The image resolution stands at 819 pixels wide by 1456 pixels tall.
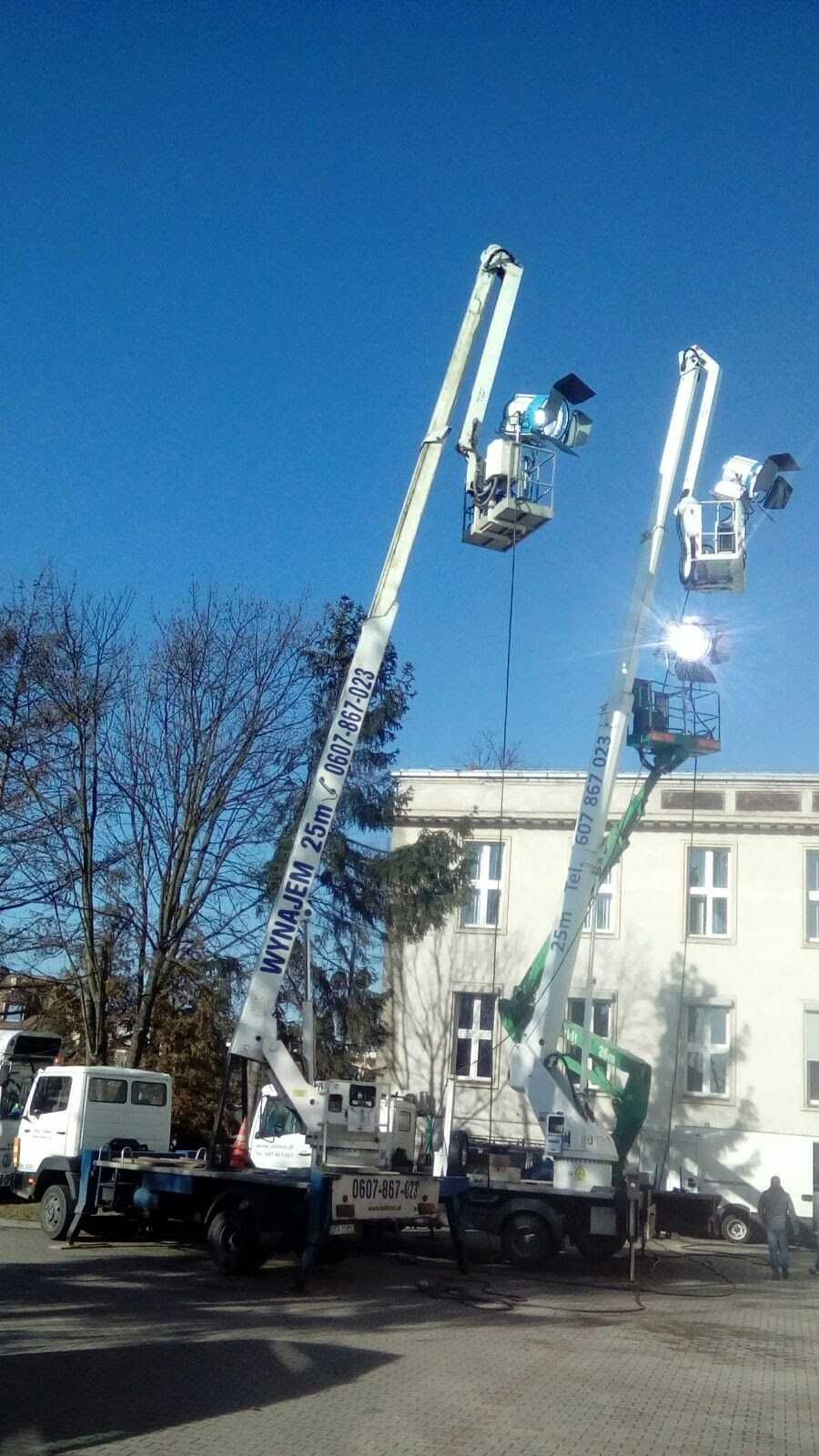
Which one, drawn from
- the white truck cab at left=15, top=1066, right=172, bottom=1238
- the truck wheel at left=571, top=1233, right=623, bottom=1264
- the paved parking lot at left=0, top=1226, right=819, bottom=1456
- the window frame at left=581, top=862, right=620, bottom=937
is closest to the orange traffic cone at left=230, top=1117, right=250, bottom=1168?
the white truck cab at left=15, top=1066, right=172, bottom=1238

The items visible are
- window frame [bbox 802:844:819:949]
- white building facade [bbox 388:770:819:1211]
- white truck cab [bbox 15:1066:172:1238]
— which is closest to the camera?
white truck cab [bbox 15:1066:172:1238]

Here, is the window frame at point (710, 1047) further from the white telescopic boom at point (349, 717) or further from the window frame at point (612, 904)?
the white telescopic boom at point (349, 717)

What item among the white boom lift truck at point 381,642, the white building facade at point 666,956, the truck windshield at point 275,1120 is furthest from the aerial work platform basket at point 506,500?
the white building facade at point 666,956

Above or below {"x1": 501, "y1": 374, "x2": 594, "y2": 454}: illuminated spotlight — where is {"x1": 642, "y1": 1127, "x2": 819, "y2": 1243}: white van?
below

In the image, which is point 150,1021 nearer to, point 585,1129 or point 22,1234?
point 22,1234

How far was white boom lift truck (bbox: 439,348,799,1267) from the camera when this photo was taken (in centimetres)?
1878

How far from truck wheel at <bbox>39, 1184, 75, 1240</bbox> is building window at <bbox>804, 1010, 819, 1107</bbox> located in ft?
64.7

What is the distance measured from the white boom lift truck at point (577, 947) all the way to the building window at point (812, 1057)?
38.6 feet

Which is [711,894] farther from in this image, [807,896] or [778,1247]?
[778,1247]

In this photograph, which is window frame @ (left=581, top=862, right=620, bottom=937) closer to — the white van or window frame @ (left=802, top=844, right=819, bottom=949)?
window frame @ (left=802, top=844, right=819, bottom=949)

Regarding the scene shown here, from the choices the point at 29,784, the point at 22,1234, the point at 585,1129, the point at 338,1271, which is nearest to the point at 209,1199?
the point at 338,1271

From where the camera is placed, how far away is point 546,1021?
20.3m

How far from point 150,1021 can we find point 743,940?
49.4 ft

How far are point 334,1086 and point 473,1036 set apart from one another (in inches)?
749
